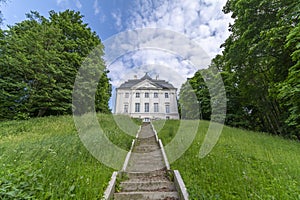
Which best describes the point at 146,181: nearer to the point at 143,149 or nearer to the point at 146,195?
the point at 146,195

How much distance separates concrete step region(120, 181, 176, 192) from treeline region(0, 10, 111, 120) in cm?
969

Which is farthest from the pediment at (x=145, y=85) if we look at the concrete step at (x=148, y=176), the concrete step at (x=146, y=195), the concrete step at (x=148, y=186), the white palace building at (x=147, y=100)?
the concrete step at (x=146, y=195)

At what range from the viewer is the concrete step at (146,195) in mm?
2992

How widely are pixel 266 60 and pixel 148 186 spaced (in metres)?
10.2

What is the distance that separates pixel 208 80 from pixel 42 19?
17.3 meters

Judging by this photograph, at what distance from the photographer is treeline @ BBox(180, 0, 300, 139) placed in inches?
263

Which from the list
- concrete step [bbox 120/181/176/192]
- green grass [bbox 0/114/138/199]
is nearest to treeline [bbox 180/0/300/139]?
concrete step [bbox 120/181/176/192]

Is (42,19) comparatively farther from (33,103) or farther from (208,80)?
(208,80)

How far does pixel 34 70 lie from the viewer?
36.0ft

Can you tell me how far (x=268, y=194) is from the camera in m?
2.50

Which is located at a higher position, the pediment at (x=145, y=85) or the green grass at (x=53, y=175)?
the pediment at (x=145, y=85)

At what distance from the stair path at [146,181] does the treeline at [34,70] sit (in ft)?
28.9

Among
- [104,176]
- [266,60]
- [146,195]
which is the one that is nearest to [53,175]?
[104,176]

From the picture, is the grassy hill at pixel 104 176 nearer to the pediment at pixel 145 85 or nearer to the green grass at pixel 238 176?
the green grass at pixel 238 176
